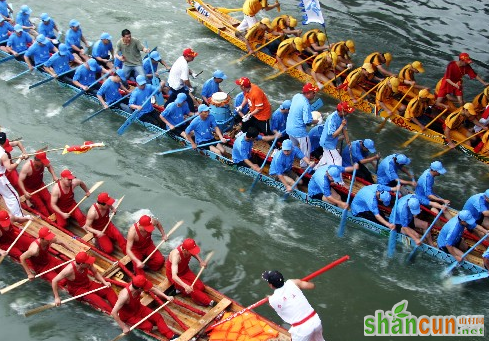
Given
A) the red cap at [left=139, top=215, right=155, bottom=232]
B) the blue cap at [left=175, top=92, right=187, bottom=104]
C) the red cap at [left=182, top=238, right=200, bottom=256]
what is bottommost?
the red cap at [left=182, top=238, right=200, bottom=256]

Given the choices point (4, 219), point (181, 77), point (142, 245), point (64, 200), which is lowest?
point (142, 245)

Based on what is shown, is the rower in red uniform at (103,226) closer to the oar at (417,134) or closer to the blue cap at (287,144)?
the blue cap at (287,144)

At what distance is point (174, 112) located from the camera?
15.7 meters

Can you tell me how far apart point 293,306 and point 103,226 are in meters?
4.75

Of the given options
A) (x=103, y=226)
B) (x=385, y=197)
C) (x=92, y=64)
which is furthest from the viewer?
(x=92, y=64)

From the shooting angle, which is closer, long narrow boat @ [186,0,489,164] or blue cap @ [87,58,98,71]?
long narrow boat @ [186,0,489,164]

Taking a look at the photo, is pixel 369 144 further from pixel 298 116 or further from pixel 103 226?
pixel 103 226

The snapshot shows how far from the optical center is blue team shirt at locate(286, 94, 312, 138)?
14170mm

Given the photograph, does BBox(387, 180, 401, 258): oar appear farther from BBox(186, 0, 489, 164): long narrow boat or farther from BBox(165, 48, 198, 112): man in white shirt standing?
BBox(165, 48, 198, 112): man in white shirt standing

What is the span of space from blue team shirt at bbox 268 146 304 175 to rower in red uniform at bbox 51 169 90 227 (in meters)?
4.45

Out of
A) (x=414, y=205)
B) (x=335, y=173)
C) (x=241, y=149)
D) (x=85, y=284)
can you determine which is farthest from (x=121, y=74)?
(x=414, y=205)

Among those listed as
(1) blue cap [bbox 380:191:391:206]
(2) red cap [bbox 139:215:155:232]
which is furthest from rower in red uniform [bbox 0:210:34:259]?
(1) blue cap [bbox 380:191:391:206]

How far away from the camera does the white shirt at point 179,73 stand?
16.0 metres

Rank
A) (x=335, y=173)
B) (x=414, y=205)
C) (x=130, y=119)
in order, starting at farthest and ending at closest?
(x=130, y=119)
(x=335, y=173)
(x=414, y=205)
